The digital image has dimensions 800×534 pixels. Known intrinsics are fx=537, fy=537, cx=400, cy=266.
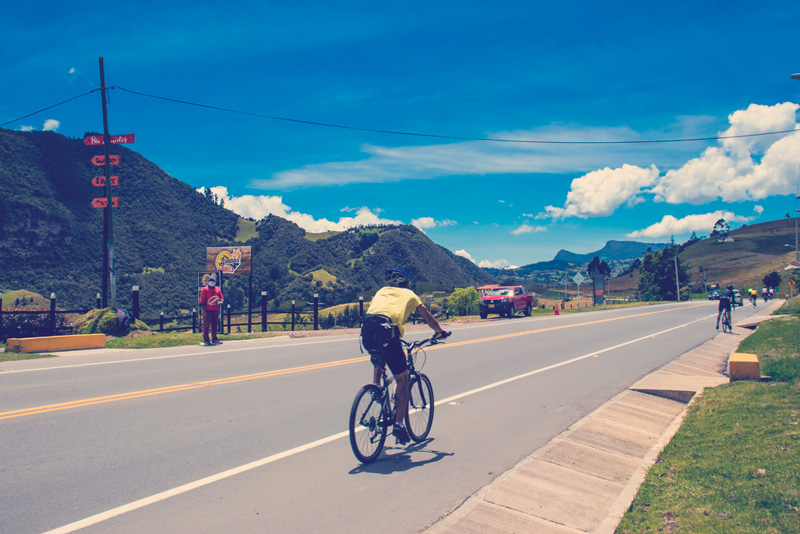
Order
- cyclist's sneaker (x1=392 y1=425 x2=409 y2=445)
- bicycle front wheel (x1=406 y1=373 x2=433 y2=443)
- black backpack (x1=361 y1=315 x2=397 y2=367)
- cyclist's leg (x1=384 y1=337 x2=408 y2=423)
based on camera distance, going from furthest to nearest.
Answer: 1. bicycle front wheel (x1=406 y1=373 x2=433 y2=443)
2. cyclist's sneaker (x1=392 y1=425 x2=409 y2=445)
3. cyclist's leg (x1=384 y1=337 x2=408 y2=423)
4. black backpack (x1=361 y1=315 x2=397 y2=367)

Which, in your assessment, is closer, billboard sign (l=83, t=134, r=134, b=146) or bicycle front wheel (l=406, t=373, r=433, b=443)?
bicycle front wheel (l=406, t=373, r=433, b=443)

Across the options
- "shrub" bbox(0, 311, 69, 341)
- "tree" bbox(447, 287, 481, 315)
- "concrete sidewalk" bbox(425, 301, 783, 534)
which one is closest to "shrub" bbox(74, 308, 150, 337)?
"shrub" bbox(0, 311, 69, 341)

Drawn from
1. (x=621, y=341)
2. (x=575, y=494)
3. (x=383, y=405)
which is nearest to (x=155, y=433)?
(x=383, y=405)

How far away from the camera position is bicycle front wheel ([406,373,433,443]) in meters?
6.00

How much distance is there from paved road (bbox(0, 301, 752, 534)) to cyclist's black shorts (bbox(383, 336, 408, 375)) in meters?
0.97

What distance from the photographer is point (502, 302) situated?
32.8 metres

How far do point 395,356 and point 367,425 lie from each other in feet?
2.40

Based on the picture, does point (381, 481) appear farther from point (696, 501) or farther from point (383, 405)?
point (696, 501)

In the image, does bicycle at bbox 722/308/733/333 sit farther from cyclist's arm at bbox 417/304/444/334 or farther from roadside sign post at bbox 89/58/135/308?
roadside sign post at bbox 89/58/135/308

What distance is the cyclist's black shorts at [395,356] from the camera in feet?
17.9

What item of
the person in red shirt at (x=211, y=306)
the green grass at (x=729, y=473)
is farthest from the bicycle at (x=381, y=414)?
the person in red shirt at (x=211, y=306)

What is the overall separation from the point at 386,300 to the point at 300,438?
1.98 metres

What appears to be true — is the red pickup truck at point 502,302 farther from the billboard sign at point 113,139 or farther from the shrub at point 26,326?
the shrub at point 26,326

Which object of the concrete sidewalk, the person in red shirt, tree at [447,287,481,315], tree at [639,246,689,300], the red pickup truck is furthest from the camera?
tree at [639,246,689,300]
